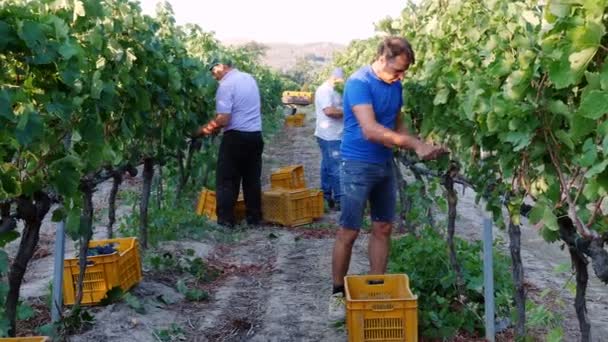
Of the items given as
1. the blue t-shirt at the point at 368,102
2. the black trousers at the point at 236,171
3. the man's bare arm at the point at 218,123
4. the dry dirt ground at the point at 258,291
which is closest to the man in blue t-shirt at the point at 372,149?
the blue t-shirt at the point at 368,102

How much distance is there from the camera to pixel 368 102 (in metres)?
4.78

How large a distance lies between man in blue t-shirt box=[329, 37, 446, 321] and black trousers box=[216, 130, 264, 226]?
10.0 feet

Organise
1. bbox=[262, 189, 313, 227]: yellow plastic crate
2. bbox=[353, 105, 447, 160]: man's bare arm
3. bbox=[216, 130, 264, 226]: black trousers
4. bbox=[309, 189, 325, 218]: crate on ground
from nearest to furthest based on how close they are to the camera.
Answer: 1. bbox=[353, 105, 447, 160]: man's bare arm
2. bbox=[216, 130, 264, 226]: black trousers
3. bbox=[262, 189, 313, 227]: yellow plastic crate
4. bbox=[309, 189, 325, 218]: crate on ground

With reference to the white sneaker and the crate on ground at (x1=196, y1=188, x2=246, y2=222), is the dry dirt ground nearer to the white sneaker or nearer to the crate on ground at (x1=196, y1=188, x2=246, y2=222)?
the white sneaker

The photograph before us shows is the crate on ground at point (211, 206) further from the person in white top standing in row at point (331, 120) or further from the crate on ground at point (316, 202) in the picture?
the person in white top standing in row at point (331, 120)

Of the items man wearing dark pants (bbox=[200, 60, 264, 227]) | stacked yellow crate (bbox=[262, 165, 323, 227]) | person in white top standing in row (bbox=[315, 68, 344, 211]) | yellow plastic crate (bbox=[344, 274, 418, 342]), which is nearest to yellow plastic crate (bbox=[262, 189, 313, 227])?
stacked yellow crate (bbox=[262, 165, 323, 227])

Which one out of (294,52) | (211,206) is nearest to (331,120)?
(211,206)

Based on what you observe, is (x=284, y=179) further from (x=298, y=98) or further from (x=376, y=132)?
(x=298, y=98)

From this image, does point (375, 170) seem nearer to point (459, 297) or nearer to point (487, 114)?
point (459, 297)

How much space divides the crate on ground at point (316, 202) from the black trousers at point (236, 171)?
669 mm

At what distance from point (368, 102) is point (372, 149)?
0.99 ft

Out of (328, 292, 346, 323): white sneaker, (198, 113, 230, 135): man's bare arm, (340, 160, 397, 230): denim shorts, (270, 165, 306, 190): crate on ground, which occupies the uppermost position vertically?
(198, 113, 230, 135): man's bare arm

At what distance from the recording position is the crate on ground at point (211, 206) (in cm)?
873

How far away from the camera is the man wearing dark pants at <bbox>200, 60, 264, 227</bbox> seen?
787 centimetres
